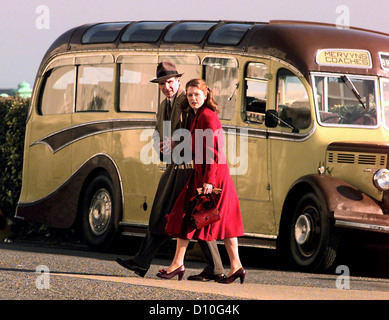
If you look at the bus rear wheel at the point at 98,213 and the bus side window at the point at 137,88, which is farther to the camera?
the bus rear wheel at the point at 98,213

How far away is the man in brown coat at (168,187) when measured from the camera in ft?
34.4

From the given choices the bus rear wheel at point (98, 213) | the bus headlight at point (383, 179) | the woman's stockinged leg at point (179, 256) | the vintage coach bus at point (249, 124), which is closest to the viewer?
the woman's stockinged leg at point (179, 256)

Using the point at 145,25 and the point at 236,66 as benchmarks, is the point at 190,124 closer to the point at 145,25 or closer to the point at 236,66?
the point at 236,66

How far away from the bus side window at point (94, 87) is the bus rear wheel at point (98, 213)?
104 cm

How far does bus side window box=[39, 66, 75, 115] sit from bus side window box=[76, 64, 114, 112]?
24cm

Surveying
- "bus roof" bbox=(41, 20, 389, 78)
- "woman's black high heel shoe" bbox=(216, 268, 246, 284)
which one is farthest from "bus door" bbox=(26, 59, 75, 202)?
"woman's black high heel shoe" bbox=(216, 268, 246, 284)

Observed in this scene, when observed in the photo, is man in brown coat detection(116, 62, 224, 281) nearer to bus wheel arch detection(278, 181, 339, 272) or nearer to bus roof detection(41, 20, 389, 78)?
bus wheel arch detection(278, 181, 339, 272)

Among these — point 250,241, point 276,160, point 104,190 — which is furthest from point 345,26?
point 104,190

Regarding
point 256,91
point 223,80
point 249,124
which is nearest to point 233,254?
point 249,124

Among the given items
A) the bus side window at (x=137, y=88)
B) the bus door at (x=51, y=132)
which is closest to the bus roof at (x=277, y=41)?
the bus side window at (x=137, y=88)

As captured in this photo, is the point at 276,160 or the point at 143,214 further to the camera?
the point at 143,214

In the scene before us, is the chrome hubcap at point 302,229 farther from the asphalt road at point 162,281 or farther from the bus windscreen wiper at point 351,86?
the bus windscreen wiper at point 351,86

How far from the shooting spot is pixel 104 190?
16172 millimetres

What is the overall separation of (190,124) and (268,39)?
3.81 meters
